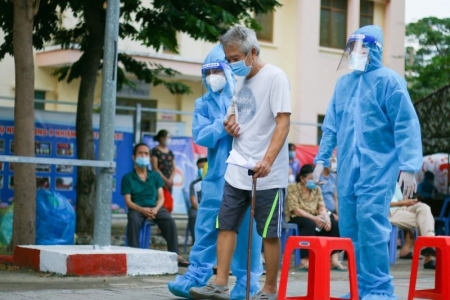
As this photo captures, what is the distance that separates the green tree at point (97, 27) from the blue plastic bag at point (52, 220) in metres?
1.87

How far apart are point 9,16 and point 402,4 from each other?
1986 centimetres

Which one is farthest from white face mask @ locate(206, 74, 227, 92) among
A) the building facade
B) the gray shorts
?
the building facade

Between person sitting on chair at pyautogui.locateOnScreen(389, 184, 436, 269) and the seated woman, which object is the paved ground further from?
person sitting on chair at pyautogui.locateOnScreen(389, 184, 436, 269)

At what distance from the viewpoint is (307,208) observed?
11.7 meters

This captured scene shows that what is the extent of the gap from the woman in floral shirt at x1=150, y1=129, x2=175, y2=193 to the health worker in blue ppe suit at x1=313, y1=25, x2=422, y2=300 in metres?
7.07

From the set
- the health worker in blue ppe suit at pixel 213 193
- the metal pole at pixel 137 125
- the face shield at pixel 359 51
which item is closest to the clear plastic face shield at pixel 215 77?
the health worker in blue ppe suit at pixel 213 193

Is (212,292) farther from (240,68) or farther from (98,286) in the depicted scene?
(98,286)

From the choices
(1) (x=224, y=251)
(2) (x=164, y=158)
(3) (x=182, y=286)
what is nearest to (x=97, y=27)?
(2) (x=164, y=158)

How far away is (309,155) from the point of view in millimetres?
17484

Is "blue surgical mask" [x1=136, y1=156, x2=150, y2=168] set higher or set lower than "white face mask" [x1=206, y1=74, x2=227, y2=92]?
lower

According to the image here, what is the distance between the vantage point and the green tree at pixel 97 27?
1212 cm

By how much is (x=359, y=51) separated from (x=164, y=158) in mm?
7495

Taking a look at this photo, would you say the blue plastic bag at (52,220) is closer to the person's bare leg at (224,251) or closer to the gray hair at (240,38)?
the person's bare leg at (224,251)

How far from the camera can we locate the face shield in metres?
7.03
